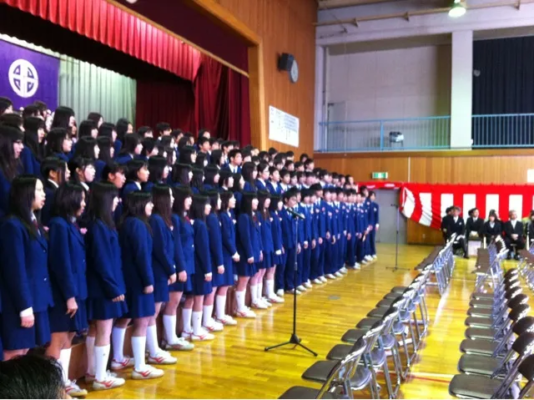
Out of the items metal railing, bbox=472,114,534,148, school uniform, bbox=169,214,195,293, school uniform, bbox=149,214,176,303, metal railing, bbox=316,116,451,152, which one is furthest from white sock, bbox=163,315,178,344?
metal railing, bbox=472,114,534,148

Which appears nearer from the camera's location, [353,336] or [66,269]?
[66,269]

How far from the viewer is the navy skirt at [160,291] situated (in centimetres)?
377

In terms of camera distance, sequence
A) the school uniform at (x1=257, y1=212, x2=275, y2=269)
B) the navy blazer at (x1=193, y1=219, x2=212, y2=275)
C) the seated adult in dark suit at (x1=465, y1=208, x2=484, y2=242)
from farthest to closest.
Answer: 1. the seated adult in dark suit at (x1=465, y1=208, x2=484, y2=242)
2. the school uniform at (x1=257, y1=212, x2=275, y2=269)
3. the navy blazer at (x1=193, y1=219, x2=212, y2=275)

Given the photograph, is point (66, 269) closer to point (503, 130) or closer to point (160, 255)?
point (160, 255)

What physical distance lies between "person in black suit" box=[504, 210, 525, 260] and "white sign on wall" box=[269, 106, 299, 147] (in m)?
5.45

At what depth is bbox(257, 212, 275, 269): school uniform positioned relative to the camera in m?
5.83

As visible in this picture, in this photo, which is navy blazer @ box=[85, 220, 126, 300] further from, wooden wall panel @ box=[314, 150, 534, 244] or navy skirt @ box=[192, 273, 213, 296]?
wooden wall panel @ box=[314, 150, 534, 244]

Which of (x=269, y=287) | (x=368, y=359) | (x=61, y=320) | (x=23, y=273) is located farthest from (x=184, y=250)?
(x=269, y=287)

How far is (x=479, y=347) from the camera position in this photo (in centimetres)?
342

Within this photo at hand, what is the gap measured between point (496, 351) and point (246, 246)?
2.79 meters

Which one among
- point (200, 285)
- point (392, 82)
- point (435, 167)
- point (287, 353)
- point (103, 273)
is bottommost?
point (287, 353)

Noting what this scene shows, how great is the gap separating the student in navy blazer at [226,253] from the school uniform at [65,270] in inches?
78.5

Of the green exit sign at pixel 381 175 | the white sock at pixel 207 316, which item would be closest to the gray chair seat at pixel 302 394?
the white sock at pixel 207 316

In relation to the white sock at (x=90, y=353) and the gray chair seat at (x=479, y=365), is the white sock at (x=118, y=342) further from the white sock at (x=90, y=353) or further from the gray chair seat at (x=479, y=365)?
the gray chair seat at (x=479, y=365)
